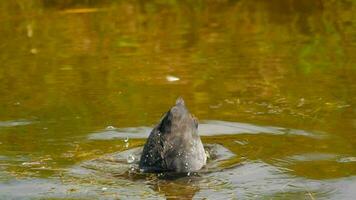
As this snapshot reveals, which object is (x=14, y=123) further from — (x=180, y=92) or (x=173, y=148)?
(x=173, y=148)

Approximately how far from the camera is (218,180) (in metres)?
6.63

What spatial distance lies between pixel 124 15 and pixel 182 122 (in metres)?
5.65

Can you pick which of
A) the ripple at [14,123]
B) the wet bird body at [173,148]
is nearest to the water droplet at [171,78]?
the ripple at [14,123]

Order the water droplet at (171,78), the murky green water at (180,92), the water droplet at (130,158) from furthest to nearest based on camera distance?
the water droplet at (171,78) → the water droplet at (130,158) → the murky green water at (180,92)

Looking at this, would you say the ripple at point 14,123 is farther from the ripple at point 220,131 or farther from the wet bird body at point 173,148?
the wet bird body at point 173,148

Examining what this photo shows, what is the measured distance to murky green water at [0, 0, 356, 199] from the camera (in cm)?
663

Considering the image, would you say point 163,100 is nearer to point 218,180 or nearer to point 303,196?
point 218,180

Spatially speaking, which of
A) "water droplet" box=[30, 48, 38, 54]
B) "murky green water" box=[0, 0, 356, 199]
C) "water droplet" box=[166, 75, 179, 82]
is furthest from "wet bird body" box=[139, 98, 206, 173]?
"water droplet" box=[30, 48, 38, 54]

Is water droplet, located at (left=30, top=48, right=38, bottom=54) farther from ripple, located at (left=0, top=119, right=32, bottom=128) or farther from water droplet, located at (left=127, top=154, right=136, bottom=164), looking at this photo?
water droplet, located at (left=127, top=154, right=136, bottom=164)

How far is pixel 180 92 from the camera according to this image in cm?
892

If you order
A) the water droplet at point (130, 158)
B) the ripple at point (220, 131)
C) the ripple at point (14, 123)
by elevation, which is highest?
the ripple at point (14, 123)

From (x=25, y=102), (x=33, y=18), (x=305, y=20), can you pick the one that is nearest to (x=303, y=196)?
(x=25, y=102)

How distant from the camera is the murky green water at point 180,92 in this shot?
663 cm

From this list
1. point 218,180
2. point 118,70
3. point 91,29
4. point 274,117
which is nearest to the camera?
point 218,180
